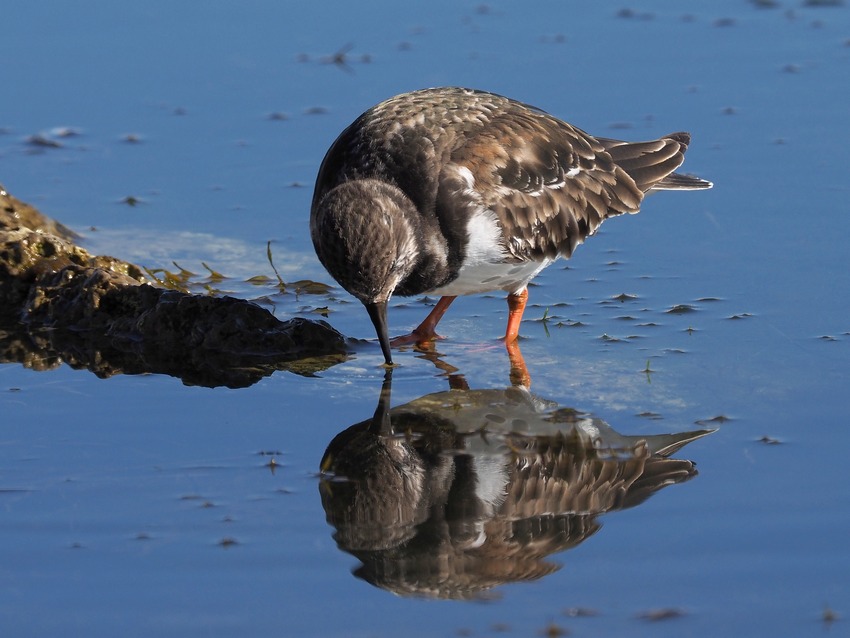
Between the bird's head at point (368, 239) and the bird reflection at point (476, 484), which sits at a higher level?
the bird's head at point (368, 239)

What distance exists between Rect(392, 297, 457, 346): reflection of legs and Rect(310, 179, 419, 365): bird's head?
22.9 inches

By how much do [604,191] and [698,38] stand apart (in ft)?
10.9

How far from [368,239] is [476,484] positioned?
1.27m

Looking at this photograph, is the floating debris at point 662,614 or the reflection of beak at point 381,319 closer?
the floating debris at point 662,614

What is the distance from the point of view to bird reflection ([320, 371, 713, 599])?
4.57 m

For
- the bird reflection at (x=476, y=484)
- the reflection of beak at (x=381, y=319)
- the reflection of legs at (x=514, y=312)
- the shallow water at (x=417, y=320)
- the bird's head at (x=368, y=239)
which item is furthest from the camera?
the reflection of legs at (x=514, y=312)

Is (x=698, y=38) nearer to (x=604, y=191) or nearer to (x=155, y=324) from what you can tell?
(x=604, y=191)

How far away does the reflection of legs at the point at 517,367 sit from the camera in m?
6.26

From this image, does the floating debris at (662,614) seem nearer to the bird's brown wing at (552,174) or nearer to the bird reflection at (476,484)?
the bird reflection at (476,484)

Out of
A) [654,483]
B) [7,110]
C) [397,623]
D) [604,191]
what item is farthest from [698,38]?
[397,623]

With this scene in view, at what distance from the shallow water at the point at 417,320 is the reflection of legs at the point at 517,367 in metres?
0.06

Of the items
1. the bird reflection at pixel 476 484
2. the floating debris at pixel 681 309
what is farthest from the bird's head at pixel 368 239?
the floating debris at pixel 681 309

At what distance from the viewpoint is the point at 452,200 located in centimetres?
641

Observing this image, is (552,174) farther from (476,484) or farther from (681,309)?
(476,484)
